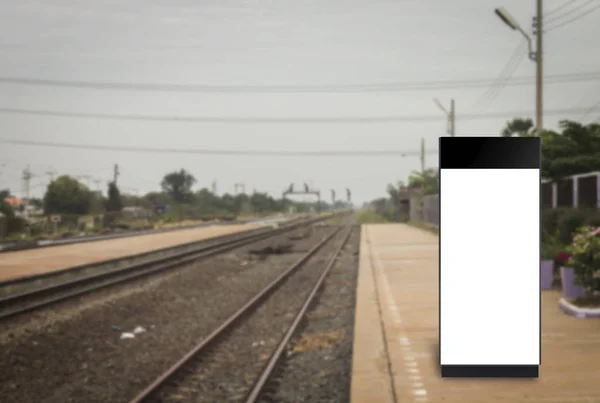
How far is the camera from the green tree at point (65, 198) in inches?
2842

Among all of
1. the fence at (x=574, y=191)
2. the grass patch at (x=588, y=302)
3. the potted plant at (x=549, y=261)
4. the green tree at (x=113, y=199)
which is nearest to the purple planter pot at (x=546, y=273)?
the potted plant at (x=549, y=261)

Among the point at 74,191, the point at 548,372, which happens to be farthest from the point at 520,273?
the point at 74,191

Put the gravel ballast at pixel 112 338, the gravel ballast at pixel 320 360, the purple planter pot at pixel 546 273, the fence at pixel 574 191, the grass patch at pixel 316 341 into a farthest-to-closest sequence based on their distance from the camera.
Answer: the fence at pixel 574 191, the purple planter pot at pixel 546 273, the grass patch at pixel 316 341, the gravel ballast at pixel 112 338, the gravel ballast at pixel 320 360

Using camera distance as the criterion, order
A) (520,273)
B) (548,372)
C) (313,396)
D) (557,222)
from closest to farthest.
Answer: (520,273) → (548,372) → (313,396) → (557,222)

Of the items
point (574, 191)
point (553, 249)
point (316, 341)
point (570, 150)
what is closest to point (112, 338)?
point (316, 341)

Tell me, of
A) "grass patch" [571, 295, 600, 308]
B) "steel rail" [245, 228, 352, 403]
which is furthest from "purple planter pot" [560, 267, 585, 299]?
"steel rail" [245, 228, 352, 403]

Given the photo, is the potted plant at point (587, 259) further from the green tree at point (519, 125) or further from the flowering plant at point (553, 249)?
the green tree at point (519, 125)

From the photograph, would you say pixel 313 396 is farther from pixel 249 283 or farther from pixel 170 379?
pixel 249 283

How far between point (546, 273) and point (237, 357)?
21.2 ft

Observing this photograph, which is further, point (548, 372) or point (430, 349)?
point (430, 349)

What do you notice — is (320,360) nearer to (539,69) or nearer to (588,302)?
(588,302)

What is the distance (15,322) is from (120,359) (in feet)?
11.9

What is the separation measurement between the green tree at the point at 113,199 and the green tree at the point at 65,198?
81.1 inches

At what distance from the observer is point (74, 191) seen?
239ft
